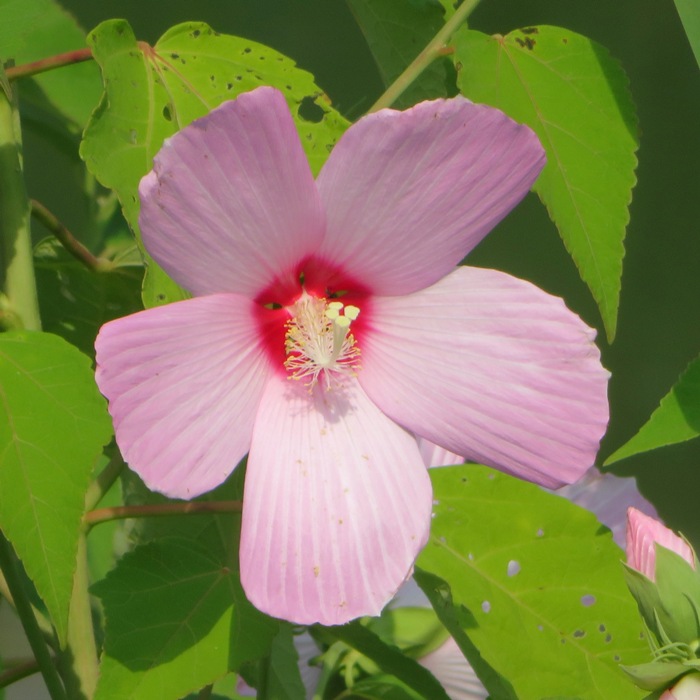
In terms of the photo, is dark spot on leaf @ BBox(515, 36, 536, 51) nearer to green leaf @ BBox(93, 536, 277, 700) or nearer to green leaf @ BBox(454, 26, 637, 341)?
green leaf @ BBox(454, 26, 637, 341)

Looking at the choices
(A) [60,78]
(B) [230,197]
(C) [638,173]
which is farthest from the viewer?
(C) [638,173]

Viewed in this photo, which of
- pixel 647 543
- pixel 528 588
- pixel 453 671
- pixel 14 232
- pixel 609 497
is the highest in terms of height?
pixel 14 232

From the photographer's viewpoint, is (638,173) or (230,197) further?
(638,173)

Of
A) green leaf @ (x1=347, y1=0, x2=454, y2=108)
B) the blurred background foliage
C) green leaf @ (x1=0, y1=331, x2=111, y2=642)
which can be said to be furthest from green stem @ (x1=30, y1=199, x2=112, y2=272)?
the blurred background foliage

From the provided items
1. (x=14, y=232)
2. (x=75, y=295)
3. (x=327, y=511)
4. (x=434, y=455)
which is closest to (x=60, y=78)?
(x=75, y=295)

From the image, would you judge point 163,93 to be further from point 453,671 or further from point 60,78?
point 453,671

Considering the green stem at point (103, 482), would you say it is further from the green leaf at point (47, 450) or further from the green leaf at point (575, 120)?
the green leaf at point (575, 120)

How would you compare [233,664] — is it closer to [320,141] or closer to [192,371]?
[192,371]
